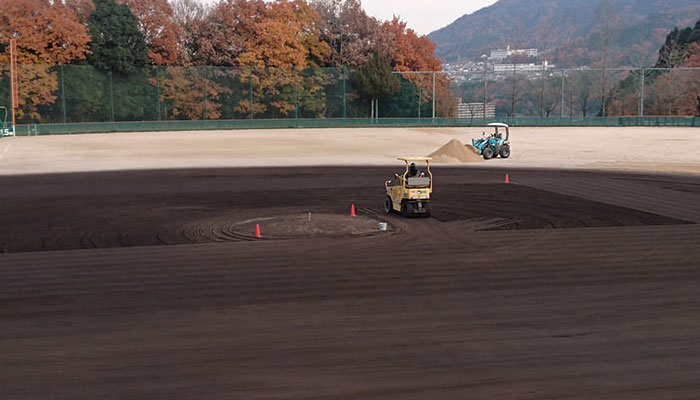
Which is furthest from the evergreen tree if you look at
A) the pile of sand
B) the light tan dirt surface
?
the pile of sand

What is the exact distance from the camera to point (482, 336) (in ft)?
32.3

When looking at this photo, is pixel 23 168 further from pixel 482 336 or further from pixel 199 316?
pixel 482 336

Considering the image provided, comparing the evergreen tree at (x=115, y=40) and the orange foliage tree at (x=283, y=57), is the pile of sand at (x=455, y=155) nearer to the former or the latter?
the orange foliage tree at (x=283, y=57)

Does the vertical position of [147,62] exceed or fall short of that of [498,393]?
it exceeds it

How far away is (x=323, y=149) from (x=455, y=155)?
35.1ft

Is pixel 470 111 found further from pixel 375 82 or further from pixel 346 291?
pixel 346 291

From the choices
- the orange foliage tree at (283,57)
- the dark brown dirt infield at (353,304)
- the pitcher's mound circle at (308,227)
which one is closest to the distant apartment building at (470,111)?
the orange foliage tree at (283,57)

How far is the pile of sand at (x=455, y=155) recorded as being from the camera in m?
36.0

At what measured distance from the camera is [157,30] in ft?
257

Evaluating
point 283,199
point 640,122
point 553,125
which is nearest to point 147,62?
point 553,125

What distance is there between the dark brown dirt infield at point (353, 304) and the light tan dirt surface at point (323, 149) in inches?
548

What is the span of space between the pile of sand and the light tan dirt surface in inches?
46.4

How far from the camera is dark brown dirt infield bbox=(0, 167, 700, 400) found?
8359 mm

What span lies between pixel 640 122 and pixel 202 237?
2484 inches
